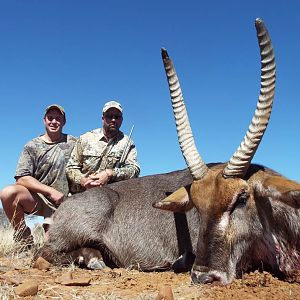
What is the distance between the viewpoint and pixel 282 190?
4.64 m

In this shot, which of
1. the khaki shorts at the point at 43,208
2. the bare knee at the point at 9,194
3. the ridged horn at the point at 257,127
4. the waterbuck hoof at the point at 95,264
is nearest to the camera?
the ridged horn at the point at 257,127

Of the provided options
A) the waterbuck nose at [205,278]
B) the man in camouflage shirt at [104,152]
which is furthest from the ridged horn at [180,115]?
the man in camouflage shirt at [104,152]

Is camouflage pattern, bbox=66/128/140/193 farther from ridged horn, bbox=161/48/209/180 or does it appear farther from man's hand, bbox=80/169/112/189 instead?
ridged horn, bbox=161/48/209/180

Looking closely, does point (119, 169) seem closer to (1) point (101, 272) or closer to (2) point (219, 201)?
(1) point (101, 272)

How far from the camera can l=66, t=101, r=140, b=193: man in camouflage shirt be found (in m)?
8.66

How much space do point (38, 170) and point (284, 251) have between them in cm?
554

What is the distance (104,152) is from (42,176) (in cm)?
137

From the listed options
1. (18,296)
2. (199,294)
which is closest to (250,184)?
(199,294)

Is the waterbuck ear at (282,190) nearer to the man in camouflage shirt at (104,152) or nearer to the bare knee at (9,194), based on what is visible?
the man in camouflage shirt at (104,152)

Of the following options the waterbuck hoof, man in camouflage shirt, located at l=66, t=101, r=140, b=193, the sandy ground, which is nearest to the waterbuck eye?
the sandy ground

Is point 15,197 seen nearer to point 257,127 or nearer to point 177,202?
point 177,202

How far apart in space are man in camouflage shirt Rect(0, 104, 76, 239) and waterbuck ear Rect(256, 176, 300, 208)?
4651 millimetres

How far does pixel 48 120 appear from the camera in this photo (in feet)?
31.3

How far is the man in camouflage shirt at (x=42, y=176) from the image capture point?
8578mm
